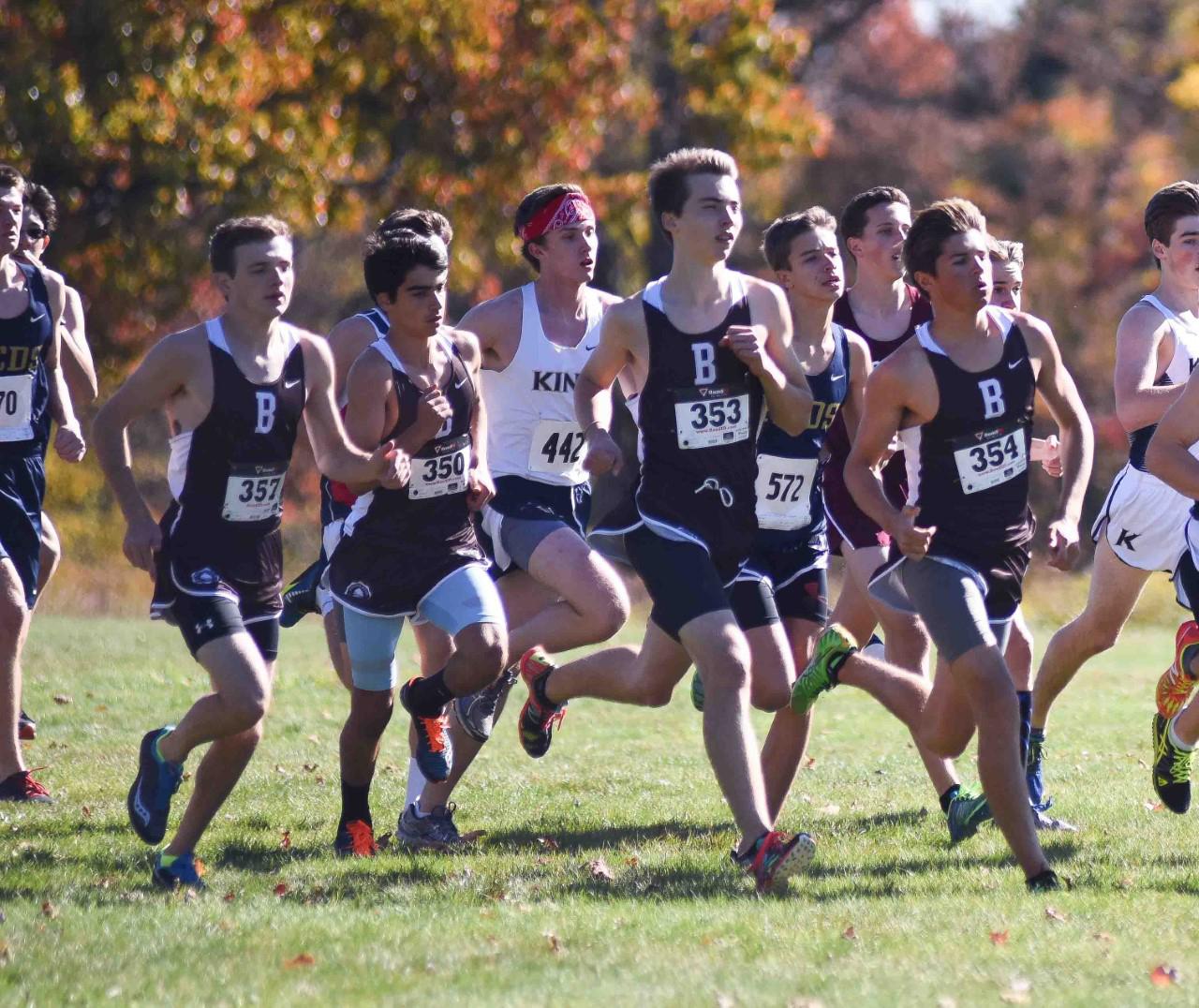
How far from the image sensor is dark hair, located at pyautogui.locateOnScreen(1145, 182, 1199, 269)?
7.38 metres

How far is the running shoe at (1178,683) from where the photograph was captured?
7.13 m

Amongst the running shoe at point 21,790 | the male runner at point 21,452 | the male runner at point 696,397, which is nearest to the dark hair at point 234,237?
the male runner at point 696,397

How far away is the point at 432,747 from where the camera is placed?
690cm

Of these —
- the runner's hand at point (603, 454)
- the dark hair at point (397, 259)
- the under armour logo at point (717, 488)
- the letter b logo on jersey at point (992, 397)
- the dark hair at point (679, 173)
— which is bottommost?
the under armour logo at point (717, 488)

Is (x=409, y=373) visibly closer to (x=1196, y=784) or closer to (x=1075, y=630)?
(x=1075, y=630)

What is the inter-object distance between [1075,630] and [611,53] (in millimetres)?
15227

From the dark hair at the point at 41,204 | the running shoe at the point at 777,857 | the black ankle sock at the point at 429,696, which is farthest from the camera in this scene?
the dark hair at the point at 41,204

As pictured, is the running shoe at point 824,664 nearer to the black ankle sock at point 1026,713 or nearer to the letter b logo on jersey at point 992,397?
the black ankle sock at point 1026,713

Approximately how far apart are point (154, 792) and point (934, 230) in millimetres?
3053

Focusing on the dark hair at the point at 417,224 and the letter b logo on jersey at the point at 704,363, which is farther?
the dark hair at the point at 417,224

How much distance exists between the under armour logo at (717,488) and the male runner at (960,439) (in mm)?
392

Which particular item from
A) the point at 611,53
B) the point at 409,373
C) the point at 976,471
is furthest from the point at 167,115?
the point at 976,471

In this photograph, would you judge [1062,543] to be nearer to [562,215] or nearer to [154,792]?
[562,215]

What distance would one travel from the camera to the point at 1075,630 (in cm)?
786
